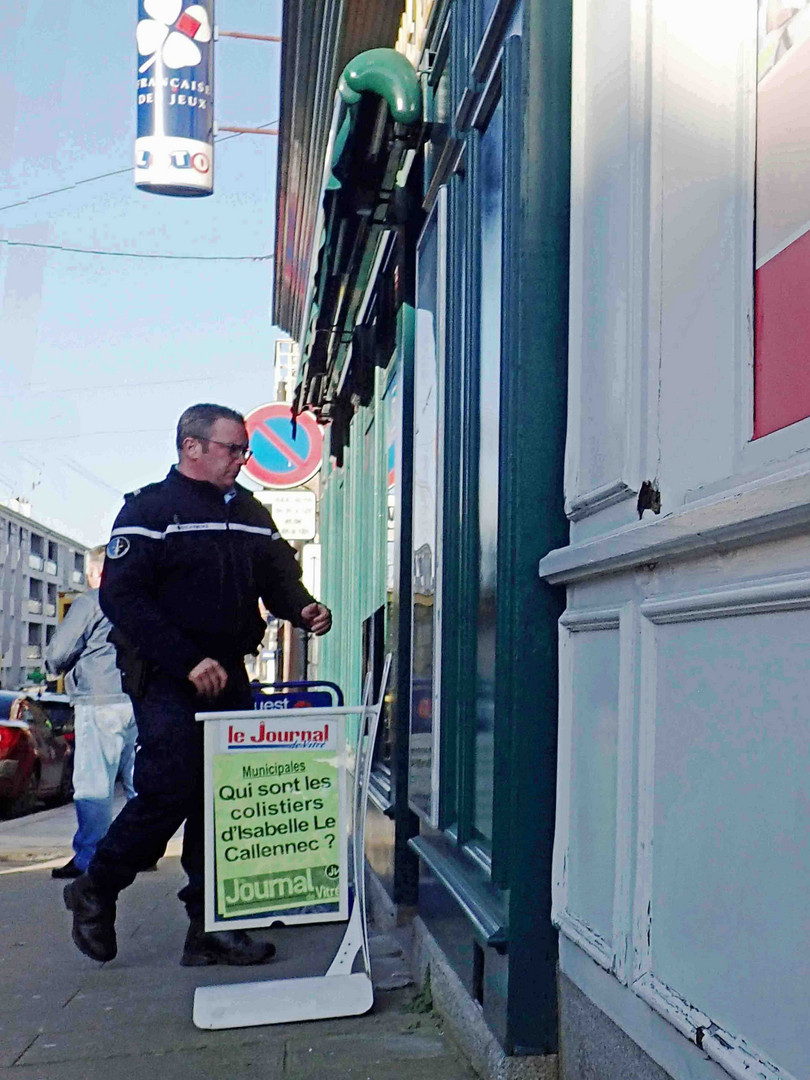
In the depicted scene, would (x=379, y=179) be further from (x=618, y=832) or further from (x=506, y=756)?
(x=618, y=832)

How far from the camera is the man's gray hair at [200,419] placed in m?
4.92

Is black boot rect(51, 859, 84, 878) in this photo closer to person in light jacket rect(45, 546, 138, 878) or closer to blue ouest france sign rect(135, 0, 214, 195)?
person in light jacket rect(45, 546, 138, 878)

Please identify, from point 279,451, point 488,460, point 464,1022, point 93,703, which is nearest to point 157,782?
point 464,1022

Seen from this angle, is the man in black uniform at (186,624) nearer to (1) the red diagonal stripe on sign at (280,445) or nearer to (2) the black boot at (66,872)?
(2) the black boot at (66,872)

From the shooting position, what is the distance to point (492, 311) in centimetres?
367

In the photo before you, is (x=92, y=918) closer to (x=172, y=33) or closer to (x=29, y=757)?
(x=29, y=757)

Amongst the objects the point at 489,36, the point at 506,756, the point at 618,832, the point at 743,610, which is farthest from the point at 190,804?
the point at 743,610

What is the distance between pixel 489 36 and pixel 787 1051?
2.77 metres

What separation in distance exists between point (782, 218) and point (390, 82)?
306cm

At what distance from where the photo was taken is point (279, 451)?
12109mm

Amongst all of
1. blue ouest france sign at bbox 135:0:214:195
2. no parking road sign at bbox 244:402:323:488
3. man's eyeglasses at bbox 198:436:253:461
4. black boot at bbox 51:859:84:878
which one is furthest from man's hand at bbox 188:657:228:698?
blue ouest france sign at bbox 135:0:214:195

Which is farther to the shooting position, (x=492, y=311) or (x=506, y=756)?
(x=492, y=311)

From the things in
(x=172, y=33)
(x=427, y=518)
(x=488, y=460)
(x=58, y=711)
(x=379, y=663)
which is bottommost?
(x=58, y=711)

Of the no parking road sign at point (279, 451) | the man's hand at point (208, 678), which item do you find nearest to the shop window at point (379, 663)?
the man's hand at point (208, 678)
